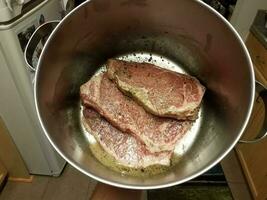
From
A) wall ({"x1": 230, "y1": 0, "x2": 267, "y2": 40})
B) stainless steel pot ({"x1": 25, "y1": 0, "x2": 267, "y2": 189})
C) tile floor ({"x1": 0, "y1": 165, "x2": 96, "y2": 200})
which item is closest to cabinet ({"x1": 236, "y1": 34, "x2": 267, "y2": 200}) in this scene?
wall ({"x1": 230, "y1": 0, "x2": 267, "y2": 40})

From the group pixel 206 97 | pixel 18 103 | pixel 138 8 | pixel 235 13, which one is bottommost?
pixel 18 103

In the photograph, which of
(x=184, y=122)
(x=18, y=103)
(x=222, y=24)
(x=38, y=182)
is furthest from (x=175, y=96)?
(x=38, y=182)

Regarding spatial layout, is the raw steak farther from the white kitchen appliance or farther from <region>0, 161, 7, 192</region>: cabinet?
<region>0, 161, 7, 192</region>: cabinet

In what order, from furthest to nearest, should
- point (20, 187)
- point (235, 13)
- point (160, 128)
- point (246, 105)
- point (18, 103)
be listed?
point (20, 187) → point (235, 13) → point (18, 103) → point (160, 128) → point (246, 105)

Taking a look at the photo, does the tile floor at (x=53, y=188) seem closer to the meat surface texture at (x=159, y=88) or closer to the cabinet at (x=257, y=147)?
the cabinet at (x=257, y=147)

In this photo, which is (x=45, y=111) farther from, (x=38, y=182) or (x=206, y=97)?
(x=38, y=182)

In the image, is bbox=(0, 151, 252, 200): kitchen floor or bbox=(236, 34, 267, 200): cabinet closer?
bbox=(236, 34, 267, 200): cabinet
